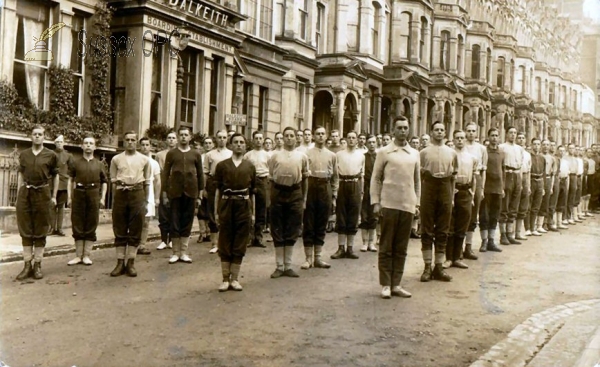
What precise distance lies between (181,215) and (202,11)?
35.4ft

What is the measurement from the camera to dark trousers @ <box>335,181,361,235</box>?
12039 mm

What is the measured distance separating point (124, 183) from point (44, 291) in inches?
81.9

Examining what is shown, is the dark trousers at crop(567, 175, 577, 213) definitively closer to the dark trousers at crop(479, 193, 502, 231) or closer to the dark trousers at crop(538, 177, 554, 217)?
the dark trousers at crop(538, 177, 554, 217)

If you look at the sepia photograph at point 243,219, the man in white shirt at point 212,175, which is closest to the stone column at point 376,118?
the sepia photograph at point 243,219

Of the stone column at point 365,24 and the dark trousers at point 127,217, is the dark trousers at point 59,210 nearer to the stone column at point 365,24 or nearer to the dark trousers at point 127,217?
the dark trousers at point 127,217

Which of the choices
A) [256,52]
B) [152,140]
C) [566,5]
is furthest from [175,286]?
[566,5]

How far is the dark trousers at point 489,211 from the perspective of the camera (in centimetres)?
1333

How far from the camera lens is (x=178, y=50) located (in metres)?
18.9

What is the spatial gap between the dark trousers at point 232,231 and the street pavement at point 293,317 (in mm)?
506

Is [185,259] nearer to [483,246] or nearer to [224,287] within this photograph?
[224,287]

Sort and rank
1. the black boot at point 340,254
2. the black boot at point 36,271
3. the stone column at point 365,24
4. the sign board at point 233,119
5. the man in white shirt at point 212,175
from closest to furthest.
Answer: the black boot at point 36,271 → the black boot at point 340,254 → the man in white shirt at point 212,175 → the sign board at point 233,119 → the stone column at point 365,24

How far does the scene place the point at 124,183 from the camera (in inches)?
396

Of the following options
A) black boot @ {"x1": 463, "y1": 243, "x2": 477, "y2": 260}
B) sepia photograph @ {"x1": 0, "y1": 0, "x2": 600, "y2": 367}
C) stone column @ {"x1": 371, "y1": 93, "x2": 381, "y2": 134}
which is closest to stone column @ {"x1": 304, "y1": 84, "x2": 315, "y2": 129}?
sepia photograph @ {"x1": 0, "y1": 0, "x2": 600, "y2": 367}

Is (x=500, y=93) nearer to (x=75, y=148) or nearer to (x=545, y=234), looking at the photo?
(x=545, y=234)
